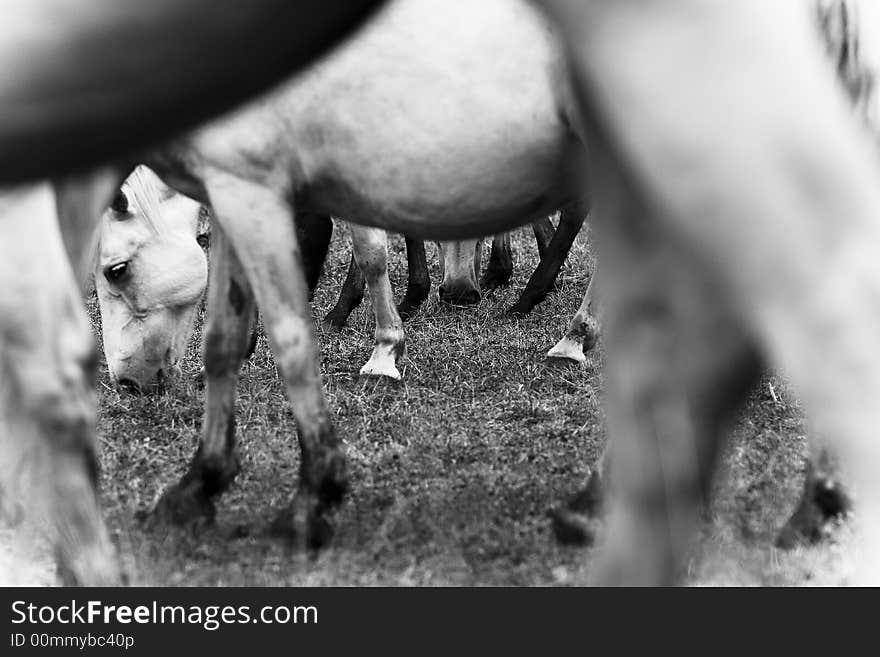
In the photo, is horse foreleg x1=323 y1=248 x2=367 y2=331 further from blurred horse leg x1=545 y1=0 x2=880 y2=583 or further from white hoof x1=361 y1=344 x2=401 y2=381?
blurred horse leg x1=545 y1=0 x2=880 y2=583

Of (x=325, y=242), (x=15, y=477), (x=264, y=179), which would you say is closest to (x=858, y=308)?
(x=15, y=477)

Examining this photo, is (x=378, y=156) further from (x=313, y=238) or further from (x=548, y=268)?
(x=548, y=268)

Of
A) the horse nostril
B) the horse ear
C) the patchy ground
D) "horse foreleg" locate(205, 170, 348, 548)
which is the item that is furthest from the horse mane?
the horse ear

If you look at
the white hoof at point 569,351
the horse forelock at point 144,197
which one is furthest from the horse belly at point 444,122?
the white hoof at point 569,351

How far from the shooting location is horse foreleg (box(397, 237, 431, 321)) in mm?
7500

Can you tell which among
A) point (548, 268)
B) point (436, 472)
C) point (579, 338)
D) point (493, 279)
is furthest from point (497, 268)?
point (436, 472)

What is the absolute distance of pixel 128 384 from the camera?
17.1 feet

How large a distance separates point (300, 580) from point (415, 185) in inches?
39.7

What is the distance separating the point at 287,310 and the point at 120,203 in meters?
1.59

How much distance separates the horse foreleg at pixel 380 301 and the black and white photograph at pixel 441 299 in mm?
13

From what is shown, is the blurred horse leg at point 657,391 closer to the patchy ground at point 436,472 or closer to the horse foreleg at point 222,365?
the patchy ground at point 436,472

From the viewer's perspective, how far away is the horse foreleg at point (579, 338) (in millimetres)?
5953

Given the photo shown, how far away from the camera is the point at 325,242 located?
6637 millimetres

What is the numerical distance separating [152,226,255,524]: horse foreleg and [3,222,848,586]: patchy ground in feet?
0.43
